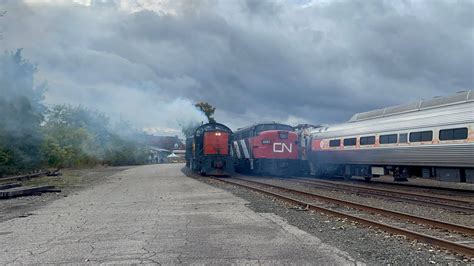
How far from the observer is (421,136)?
19188 mm

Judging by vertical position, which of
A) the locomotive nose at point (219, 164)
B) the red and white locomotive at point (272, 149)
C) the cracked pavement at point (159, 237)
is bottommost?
the cracked pavement at point (159, 237)

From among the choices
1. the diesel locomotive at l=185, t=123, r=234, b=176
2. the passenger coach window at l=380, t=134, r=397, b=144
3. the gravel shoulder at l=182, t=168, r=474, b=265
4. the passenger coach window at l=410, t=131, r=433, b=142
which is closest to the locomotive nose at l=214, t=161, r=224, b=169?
the diesel locomotive at l=185, t=123, r=234, b=176

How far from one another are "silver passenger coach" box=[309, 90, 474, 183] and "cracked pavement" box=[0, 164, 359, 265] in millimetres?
9227

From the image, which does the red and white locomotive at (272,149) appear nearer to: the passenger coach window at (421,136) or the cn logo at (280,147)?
the cn logo at (280,147)

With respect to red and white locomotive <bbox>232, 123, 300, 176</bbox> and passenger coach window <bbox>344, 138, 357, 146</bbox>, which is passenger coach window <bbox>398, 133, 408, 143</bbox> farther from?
red and white locomotive <bbox>232, 123, 300, 176</bbox>

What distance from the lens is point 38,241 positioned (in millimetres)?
8078

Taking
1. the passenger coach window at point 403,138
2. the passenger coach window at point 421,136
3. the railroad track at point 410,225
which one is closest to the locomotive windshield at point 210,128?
the passenger coach window at point 403,138

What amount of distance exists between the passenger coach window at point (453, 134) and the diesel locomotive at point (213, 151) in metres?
14.6

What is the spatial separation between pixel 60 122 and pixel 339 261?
162ft

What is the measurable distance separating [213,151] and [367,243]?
2188 centimetres

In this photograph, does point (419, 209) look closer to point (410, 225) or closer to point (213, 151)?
point (410, 225)

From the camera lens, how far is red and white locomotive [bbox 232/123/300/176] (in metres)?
28.6

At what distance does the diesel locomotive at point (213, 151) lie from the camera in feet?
96.0

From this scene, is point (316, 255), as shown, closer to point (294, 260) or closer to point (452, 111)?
point (294, 260)
